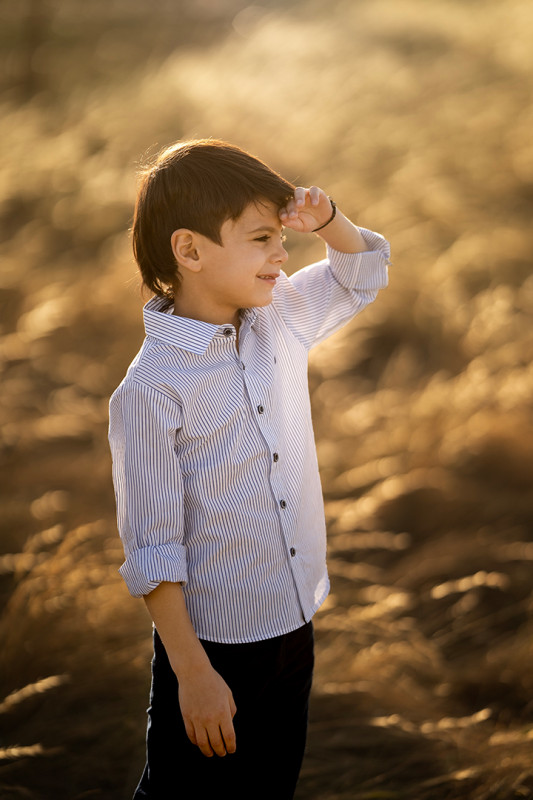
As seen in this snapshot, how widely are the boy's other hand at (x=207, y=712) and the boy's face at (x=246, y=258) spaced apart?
0.58 m

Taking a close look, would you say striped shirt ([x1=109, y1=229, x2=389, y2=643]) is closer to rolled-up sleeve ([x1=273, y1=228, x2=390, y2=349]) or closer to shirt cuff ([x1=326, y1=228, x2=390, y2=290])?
rolled-up sleeve ([x1=273, y1=228, x2=390, y2=349])

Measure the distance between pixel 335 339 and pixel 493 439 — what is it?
652 millimetres

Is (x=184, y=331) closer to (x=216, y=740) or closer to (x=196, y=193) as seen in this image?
(x=196, y=193)

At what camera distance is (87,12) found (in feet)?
16.5

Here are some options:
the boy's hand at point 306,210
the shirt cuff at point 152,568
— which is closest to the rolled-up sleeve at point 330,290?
the boy's hand at point 306,210

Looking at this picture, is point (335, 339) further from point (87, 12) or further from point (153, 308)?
point (87, 12)

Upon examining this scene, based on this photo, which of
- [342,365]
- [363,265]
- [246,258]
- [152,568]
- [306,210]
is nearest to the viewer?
[152,568]

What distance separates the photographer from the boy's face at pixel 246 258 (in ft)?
4.27

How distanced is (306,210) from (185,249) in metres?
0.24

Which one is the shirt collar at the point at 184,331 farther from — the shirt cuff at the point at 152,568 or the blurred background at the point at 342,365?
the blurred background at the point at 342,365

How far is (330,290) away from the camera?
154 centimetres

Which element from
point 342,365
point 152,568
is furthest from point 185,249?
point 342,365

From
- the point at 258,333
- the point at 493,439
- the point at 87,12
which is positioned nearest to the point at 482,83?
the point at 493,439

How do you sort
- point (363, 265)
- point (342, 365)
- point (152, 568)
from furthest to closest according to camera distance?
point (342, 365) < point (363, 265) < point (152, 568)
